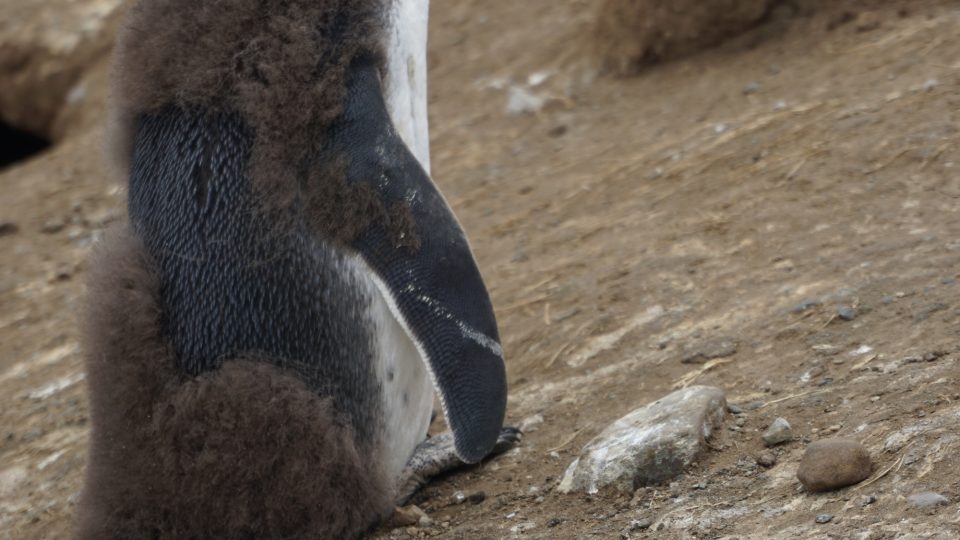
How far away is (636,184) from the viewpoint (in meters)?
4.32

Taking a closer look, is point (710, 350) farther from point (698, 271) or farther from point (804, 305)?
point (698, 271)

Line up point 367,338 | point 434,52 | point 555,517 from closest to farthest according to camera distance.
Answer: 1. point 555,517
2. point 367,338
3. point 434,52

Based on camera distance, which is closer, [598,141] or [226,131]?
[226,131]

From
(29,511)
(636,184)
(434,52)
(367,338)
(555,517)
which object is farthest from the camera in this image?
(434,52)

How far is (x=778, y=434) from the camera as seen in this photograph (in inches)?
101

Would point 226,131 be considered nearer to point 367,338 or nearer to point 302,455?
point 367,338

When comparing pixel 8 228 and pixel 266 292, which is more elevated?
pixel 266 292

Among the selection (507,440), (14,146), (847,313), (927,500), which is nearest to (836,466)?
(927,500)

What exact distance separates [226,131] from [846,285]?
1.56 metres

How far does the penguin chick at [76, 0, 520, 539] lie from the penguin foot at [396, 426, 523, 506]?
17 centimetres

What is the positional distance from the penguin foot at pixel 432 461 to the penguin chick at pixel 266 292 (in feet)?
0.55

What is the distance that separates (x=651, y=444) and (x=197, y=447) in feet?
3.08

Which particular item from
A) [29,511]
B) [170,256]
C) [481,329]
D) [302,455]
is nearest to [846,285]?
[481,329]

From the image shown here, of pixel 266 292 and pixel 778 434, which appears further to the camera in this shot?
pixel 266 292
